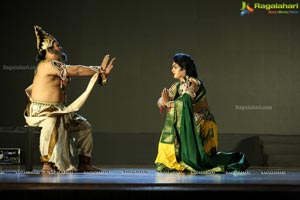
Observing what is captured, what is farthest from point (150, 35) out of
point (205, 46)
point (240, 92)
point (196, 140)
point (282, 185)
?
point (282, 185)

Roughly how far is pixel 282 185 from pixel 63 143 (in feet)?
7.56

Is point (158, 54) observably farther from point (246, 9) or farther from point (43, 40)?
point (43, 40)

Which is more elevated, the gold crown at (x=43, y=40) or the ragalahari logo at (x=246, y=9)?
the ragalahari logo at (x=246, y=9)

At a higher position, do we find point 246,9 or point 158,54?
point 246,9

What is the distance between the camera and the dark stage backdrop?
7199mm

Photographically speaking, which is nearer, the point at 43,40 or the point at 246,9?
the point at 43,40

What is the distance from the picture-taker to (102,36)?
726 centimetres

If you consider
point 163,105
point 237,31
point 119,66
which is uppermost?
point 237,31

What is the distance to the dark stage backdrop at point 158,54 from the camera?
7199mm

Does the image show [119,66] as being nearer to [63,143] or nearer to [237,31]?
[237,31]

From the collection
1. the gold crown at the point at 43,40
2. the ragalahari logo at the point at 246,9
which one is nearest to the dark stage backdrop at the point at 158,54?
the ragalahari logo at the point at 246,9

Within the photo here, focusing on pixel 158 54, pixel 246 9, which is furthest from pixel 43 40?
pixel 246 9

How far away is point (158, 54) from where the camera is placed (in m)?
7.30

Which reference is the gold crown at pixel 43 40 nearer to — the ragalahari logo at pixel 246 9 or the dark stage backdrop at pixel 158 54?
the dark stage backdrop at pixel 158 54
